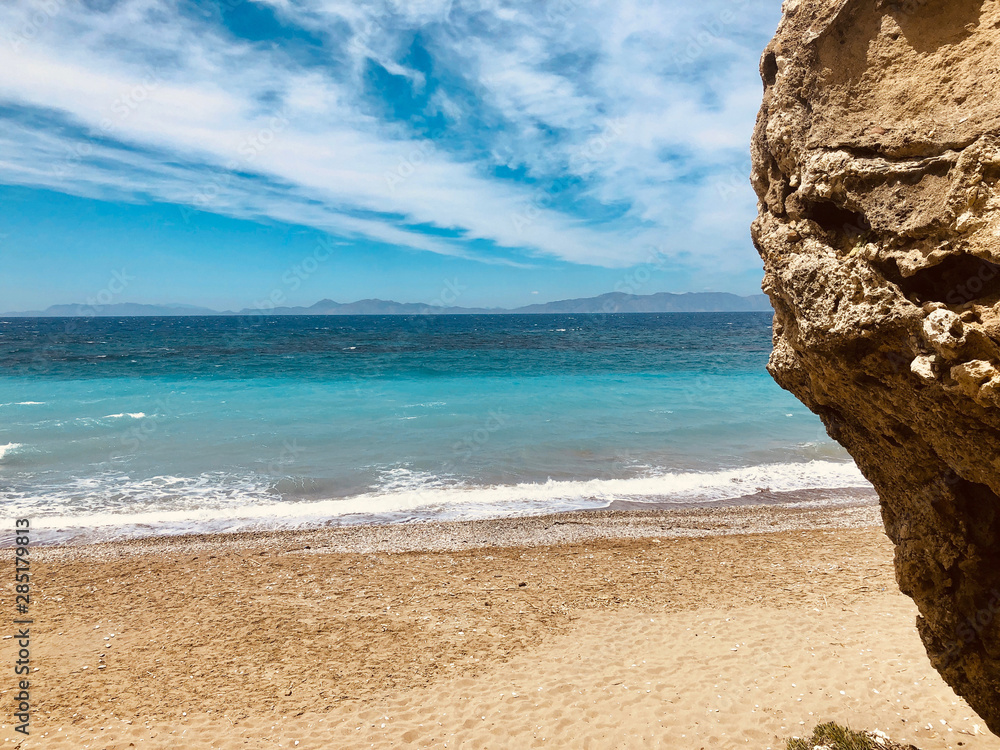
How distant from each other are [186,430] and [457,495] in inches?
469

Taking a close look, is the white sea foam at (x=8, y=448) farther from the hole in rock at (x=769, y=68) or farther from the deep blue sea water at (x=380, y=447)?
the hole in rock at (x=769, y=68)

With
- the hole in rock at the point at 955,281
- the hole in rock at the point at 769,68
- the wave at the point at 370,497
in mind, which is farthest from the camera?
the wave at the point at 370,497

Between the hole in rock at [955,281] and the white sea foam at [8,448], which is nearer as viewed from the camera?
the hole in rock at [955,281]

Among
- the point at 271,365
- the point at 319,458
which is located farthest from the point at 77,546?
the point at 271,365

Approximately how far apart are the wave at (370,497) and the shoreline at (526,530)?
0.52 m

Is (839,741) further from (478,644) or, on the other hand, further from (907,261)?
(907,261)

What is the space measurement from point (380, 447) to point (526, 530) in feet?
25.1

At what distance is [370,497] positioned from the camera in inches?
532

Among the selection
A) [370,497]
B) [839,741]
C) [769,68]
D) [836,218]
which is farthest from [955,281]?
[370,497]

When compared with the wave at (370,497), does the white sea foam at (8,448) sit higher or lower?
higher

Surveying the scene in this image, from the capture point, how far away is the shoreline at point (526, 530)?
10.6 metres

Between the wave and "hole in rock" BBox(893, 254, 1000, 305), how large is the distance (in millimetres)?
10411

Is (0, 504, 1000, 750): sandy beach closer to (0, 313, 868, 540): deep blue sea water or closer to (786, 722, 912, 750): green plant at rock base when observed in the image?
(786, 722, 912, 750): green plant at rock base

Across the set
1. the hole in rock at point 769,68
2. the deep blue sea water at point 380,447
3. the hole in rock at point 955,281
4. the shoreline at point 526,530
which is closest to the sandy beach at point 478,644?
the shoreline at point 526,530
